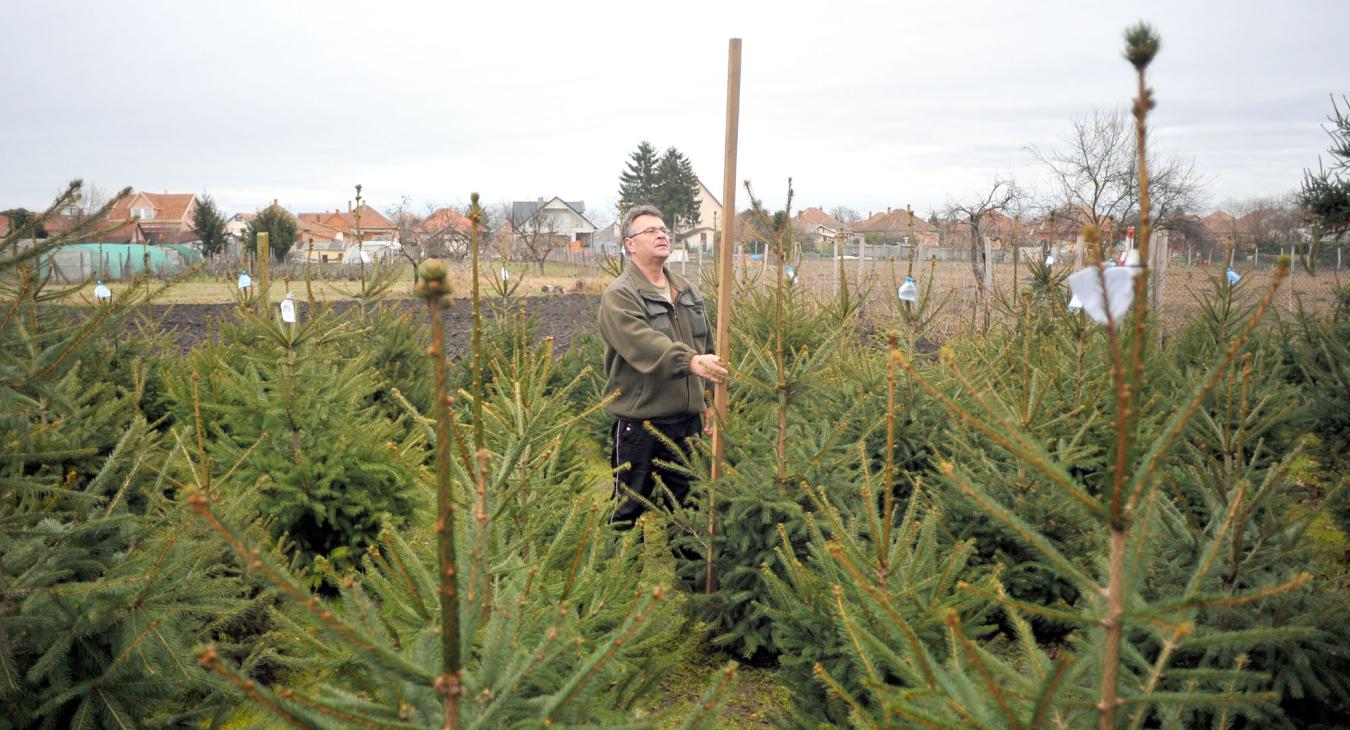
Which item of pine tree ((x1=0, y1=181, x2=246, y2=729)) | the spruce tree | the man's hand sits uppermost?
the spruce tree

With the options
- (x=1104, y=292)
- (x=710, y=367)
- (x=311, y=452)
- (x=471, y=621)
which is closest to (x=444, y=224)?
(x=311, y=452)

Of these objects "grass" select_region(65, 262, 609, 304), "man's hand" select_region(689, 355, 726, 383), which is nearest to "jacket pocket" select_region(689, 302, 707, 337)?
"man's hand" select_region(689, 355, 726, 383)

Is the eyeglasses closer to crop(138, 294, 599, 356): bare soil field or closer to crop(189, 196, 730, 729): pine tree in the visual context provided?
crop(189, 196, 730, 729): pine tree

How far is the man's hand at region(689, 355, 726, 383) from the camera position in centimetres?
362

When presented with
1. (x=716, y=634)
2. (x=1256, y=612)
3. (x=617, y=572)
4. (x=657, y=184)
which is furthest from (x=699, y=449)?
(x=657, y=184)

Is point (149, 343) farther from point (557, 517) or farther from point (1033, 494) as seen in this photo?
point (1033, 494)

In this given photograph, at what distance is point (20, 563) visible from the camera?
8.08ft

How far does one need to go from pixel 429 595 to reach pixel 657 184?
52.6 meters

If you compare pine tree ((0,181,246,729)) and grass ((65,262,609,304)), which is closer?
pine tree ((0,181,246,729))

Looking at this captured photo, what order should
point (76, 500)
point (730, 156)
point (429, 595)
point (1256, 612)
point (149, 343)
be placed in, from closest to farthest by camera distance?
point (429, 595), point (1256, 612), point (76, 500), point (730, 156), point (149, 343)

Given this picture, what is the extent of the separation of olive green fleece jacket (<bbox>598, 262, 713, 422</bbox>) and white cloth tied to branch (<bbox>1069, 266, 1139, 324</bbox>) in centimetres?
306

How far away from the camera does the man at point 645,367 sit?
4.24 meters

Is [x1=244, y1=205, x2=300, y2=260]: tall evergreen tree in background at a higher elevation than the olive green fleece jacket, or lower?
higher

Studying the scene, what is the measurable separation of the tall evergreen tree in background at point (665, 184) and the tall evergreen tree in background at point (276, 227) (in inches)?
762
